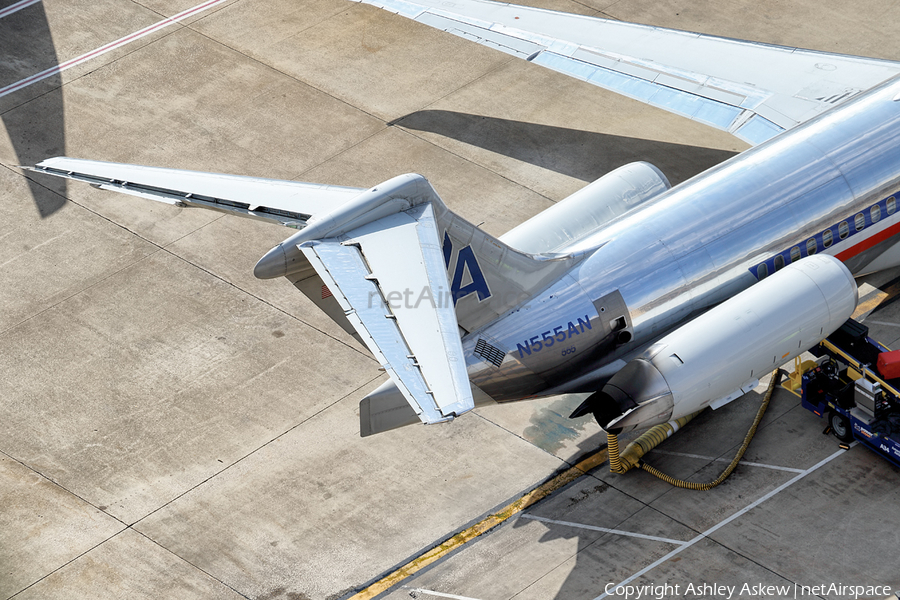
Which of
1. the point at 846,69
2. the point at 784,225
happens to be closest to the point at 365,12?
the point at 846,69

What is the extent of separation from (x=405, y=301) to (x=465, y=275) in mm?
4050

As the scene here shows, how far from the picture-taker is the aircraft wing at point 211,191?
50.3 ft

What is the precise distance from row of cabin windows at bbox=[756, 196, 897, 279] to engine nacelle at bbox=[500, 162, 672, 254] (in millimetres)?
2485

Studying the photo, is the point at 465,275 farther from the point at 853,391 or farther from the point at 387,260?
the point at 853,391

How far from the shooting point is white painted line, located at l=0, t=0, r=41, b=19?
3288 centimetres

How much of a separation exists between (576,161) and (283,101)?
7465 millimetres

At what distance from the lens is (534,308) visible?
17938 millimetres

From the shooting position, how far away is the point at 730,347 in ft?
57.3

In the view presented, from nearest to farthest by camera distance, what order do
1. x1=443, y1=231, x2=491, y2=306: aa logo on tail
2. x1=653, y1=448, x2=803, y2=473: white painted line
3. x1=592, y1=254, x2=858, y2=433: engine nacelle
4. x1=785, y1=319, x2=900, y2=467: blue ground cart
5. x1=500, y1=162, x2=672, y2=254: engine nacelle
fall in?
x1=443, y1=231, x2=491, y2=306: aa logo on tail, x1=592, y1=254, x2=858, y2=433: engine nacelle, x1=785, y1=319, x2=900, y2=467: blue ground cart, x1=653, y1=448, x2=803, y2=473: white painted line, x1=500, y1=162, x2=672, y2=254: engine nacelle

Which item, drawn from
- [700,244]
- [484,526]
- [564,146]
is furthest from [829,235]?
[564,146]

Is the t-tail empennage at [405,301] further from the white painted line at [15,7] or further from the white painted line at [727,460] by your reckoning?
the white painted line at [15,7]

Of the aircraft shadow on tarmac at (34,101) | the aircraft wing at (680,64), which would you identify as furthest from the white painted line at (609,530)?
the aircraft shadow on tarmac at (34,101)

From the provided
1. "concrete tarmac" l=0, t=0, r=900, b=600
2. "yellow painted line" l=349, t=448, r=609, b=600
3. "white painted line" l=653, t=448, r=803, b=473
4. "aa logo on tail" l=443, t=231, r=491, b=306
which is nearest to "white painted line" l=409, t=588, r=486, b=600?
"concrete tarmac" l=0, t=0, r=900, b=600

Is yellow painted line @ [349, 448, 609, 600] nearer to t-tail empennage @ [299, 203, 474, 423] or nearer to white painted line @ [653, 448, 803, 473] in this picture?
white painted line @ [653, 448, 803, 473]
